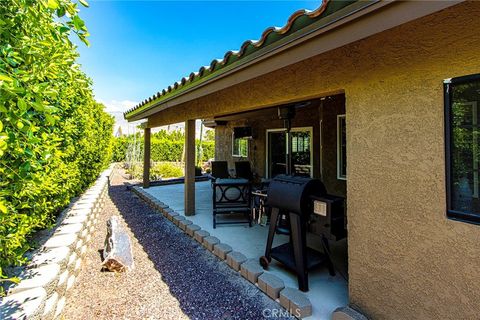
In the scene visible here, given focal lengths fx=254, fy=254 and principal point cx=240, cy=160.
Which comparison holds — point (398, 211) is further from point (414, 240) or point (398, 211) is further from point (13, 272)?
point (13, 272)

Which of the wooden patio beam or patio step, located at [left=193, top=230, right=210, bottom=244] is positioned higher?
the wooden patio beam

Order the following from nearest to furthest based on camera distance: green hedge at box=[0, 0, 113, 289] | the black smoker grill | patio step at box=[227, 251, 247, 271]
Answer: green hedge at box=[0, 0, 113, 289] → the black smoker grill → patio step at box=[227, 251, 247, 271]

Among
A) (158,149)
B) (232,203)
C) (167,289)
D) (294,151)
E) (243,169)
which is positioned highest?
(158,149)

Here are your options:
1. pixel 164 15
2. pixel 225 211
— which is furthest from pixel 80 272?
pixel 164 15

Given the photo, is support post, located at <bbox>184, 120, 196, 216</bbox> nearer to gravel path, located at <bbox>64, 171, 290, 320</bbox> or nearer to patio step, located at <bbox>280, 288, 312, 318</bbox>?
gravel path, located at <bbox>64, 171, 290, 320</bbox>

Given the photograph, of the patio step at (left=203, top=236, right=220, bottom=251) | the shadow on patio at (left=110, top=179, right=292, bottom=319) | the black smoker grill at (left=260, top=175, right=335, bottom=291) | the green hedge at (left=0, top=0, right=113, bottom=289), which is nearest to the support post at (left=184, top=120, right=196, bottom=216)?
the shadow on patio at (left=110, top=179, right=292, bottom=319)

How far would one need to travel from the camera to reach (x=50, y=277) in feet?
10.1

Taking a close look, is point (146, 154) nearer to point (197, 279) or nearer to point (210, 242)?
point (210, 242)

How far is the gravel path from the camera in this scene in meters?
3.33

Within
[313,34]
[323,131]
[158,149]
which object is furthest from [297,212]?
[158,149]

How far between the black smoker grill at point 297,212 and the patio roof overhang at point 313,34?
1625mm

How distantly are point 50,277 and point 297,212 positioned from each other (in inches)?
126

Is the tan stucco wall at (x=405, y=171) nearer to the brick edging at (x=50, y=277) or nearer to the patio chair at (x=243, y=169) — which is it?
the brick edging at (x=50, y=277)

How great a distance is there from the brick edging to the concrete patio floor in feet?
8.60
